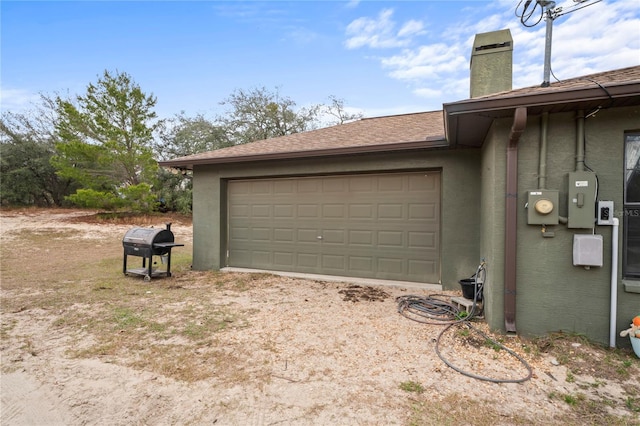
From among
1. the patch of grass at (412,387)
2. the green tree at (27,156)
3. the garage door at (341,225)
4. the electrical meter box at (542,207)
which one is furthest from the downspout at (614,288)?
the green tree at (27,156)

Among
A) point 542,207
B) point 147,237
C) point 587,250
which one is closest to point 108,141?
point 147,237

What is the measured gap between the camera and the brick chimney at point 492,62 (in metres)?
5.30

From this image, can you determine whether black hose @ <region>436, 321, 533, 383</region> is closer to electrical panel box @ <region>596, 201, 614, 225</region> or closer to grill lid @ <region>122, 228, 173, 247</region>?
electrical panel box @ <region>596, 201, 614, 225</region>

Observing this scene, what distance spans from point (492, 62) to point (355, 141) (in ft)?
8.81

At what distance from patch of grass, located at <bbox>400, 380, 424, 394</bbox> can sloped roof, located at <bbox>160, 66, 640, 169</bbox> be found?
271cm

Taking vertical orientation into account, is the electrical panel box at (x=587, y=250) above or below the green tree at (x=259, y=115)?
below

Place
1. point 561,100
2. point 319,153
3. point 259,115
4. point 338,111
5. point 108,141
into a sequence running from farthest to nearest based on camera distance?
point 338,111, point 259,115, point 108,141, point 319,153, point 561,100

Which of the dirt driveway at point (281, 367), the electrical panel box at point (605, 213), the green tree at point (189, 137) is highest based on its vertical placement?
the green tree at point (189, 137)

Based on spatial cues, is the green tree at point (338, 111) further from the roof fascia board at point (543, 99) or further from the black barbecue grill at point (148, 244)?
the roof fascia board at point (543, 99)

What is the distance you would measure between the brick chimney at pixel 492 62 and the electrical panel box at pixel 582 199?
9.09ft

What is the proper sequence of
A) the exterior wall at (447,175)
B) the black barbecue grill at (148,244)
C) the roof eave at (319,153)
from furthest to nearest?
1. the black barbecue grill at (148,244)
2. the exterior wall at (447,175)
3. the roof eave at (319,153)

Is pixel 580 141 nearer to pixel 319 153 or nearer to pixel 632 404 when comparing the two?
pixel 632 404

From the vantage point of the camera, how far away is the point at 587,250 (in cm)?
308

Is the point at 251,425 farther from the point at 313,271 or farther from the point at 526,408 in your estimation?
the point at 313,271
